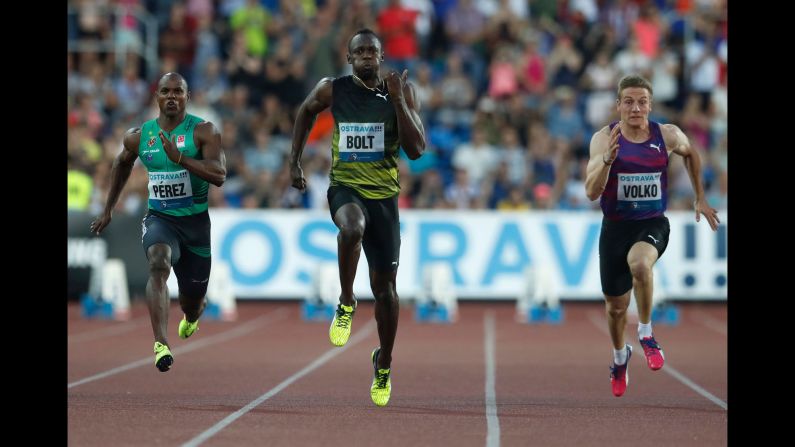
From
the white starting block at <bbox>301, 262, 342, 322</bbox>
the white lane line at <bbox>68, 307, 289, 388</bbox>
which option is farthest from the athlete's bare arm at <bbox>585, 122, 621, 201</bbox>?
the white starting block at <bbox>301, 262, 342, 322</bbox>

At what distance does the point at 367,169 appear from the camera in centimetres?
890

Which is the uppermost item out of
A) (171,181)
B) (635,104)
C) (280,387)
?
(635,104)

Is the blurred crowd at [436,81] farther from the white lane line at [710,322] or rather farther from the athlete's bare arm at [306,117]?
the athlete's bare arm at [306,117]

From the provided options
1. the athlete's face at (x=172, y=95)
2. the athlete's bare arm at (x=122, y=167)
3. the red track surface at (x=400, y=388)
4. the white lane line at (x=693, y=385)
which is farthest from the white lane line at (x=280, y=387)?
the white lane line at (x=693, y=385)

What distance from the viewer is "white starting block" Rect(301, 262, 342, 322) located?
18094 millimetres

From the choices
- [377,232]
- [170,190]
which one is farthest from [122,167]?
[377,232]

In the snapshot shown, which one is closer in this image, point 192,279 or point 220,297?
point 192,279

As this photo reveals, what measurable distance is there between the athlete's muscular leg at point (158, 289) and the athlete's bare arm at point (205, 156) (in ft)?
1.98

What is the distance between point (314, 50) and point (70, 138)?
4.15m

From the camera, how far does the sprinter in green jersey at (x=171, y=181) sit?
9.40 meters

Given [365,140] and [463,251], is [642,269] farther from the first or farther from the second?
[463,251]

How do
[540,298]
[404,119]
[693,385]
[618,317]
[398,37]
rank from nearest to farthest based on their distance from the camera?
1. [404,119]
2. [618,317]
3. [693,385]
4. [540,298]
5. [398,37]

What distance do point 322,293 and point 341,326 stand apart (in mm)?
9439

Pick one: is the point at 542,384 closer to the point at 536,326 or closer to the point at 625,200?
the point at 625,200
